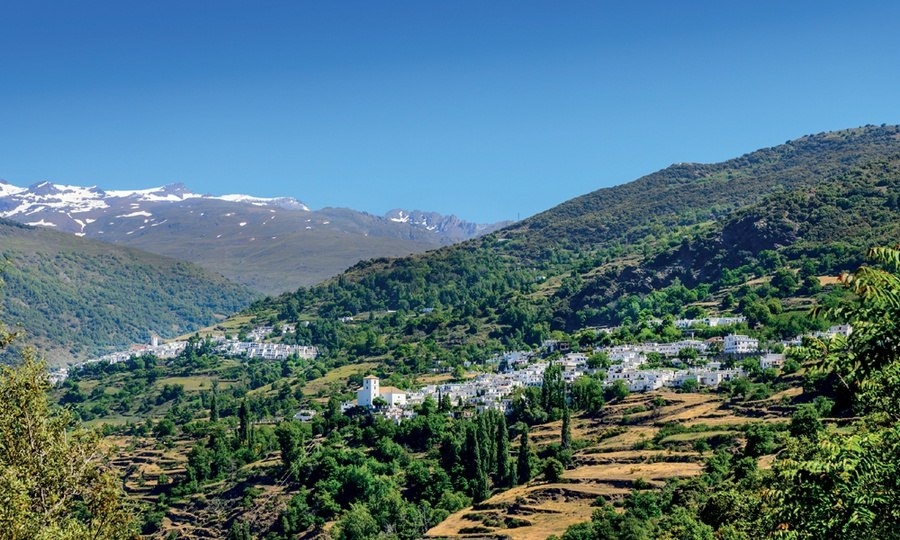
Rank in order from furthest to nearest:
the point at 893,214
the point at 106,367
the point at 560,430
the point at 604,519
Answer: the point at 106,367 → the point at 893,214 → the point at 560,430 → the point at 604,519

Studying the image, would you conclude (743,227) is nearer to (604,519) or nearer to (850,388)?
(604,519)

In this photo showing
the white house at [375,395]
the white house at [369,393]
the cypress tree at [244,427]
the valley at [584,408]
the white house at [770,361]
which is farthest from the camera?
the white house at [369,393]

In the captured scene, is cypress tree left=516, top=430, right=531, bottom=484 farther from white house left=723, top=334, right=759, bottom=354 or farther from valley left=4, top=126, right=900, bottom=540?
white house left=723, top=334, right=759, bottom=354

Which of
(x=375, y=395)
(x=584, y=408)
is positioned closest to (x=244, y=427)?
(x=375, y=395)

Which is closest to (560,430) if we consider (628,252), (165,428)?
(165,428)

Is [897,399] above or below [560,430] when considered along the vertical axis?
above

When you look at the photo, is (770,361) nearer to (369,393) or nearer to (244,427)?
(369,393)

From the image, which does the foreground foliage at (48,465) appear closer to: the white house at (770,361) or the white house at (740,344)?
the white house at (770,361)

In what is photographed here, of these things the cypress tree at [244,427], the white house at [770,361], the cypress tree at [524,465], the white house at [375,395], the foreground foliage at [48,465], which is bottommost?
the cypress tree at [524,465]

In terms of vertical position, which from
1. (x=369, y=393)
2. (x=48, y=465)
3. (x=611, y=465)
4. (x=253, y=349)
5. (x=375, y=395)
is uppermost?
(x=48, y=465)

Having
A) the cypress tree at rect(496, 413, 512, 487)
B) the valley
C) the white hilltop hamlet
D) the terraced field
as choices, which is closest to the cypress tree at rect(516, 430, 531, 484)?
the valley

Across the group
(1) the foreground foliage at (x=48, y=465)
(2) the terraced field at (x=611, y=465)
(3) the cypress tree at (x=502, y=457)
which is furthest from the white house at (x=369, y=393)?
(1) the foreground foliage at (x=48, y=465)

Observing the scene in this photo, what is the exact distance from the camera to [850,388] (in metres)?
16.8

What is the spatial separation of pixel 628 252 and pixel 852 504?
574ft
